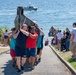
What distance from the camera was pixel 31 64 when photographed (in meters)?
16.4

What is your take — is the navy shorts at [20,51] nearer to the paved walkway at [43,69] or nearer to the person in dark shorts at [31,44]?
the paved walkway at [43,69]

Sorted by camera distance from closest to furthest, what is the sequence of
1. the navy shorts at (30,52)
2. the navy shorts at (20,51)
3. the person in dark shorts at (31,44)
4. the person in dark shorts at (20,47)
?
the person in dark shorts at (20,47) < the navy shorts at (20,51) < the person in dark shorts at (31,44) < the navy shorts at (30,52)

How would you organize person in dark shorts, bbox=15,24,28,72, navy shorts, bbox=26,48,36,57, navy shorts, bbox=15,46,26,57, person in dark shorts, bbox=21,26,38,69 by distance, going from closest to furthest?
person in dark shorts, bbox=15,24,28,72
navy shorts, bbox=15,46,26,57
person in dark shorts, bbox=21,26,38,69
navy shorts, bbox=26,48,36,57

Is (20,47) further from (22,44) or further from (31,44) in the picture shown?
(31,44)

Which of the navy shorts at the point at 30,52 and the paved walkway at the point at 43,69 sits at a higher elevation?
the navy shorts at the point at 30,52

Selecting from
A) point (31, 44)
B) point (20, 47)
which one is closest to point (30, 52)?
point (31, 44)

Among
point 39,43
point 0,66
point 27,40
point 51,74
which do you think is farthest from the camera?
point 39,43

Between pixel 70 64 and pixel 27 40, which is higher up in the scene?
pixel 27 40

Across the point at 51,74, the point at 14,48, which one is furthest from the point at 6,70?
the point at 51,74

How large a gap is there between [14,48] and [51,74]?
6.40 ft

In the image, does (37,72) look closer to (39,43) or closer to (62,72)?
(62,72)

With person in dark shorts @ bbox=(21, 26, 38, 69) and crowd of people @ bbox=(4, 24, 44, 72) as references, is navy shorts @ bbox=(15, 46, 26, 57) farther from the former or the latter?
person in dark shorts @ bbox=(21, 26, 38, 69)

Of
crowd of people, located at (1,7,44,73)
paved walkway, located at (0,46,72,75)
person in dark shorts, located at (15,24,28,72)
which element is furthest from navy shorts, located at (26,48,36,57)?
person in dark shorts, located at (15,24,28,72)

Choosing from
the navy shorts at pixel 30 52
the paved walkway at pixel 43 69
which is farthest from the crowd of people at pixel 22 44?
the paved walkway at pixel 43 69
